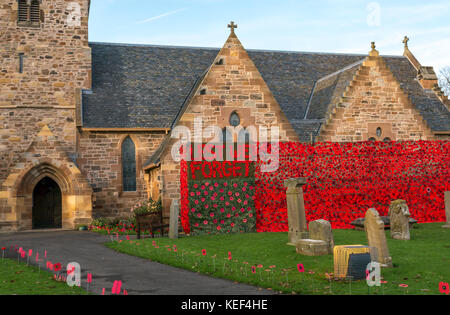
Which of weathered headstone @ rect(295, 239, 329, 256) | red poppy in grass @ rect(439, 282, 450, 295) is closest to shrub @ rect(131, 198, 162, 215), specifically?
weathered headstone @ rect(295, 239, 329, 256)

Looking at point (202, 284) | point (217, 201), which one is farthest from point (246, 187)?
point (202, 284)

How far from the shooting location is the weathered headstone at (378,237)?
441 inches

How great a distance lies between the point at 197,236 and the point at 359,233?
569cm

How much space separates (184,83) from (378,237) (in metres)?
20.0

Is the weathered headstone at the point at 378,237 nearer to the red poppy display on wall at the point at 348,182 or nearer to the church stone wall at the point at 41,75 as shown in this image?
the red poppy display on wall at the point at 348,182

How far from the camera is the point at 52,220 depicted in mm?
25984

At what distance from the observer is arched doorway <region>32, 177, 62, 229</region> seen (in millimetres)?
25859

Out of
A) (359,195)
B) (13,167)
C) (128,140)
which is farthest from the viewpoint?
(128,140)

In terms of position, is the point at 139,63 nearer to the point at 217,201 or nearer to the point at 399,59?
the point at 217,201

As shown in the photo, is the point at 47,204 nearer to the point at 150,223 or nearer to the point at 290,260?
the point at 150,223

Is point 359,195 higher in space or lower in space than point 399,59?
lower

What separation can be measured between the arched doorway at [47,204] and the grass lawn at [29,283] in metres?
13.9

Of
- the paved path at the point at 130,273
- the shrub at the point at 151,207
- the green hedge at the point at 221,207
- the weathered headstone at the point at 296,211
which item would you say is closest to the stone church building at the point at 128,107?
the shrub at the point at 151,207

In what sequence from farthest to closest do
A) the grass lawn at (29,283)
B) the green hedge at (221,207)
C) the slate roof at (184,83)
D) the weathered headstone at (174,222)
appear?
the slate roof at (184,83)
the green hedge at (221,207)
the weathered headstone at (174,222)
the grass lawn at (29,283)
